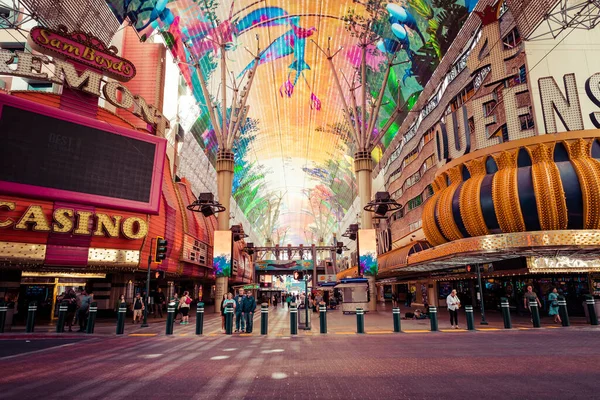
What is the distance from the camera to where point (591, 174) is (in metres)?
15.6

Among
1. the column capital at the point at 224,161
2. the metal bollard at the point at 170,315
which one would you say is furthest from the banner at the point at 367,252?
the metal bollard at the point at 170,315

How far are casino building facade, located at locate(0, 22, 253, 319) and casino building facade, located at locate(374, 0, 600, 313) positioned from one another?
15.4 m

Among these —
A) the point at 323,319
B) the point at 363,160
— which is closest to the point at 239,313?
the point at 323,319

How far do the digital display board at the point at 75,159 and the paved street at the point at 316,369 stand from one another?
314 inches

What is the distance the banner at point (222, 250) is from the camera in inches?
1102

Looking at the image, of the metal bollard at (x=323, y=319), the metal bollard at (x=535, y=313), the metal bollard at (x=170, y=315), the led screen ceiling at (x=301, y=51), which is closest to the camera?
the metal bollard at (x=170, y=315)

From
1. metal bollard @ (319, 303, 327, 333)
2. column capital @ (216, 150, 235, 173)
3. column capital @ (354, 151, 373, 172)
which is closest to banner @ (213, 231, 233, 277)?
column capital @ (216, 150, 235, 173)

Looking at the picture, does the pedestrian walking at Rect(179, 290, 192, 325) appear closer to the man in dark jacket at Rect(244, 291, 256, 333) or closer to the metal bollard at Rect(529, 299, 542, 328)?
the man in dark jacket at Rect(244, 291, 256, 333)

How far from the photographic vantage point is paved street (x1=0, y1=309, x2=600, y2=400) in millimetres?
5484

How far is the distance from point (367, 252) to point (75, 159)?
19.5 meters

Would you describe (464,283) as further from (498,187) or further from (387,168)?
(387,168)

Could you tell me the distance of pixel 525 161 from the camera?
57.2 feet

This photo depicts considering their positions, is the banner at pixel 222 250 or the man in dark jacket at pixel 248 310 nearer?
the man in dark jacket at pixel 248 310

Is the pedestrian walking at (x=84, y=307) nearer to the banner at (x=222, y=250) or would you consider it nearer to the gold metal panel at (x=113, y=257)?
the gold metal panel at (x=113, y=257)
